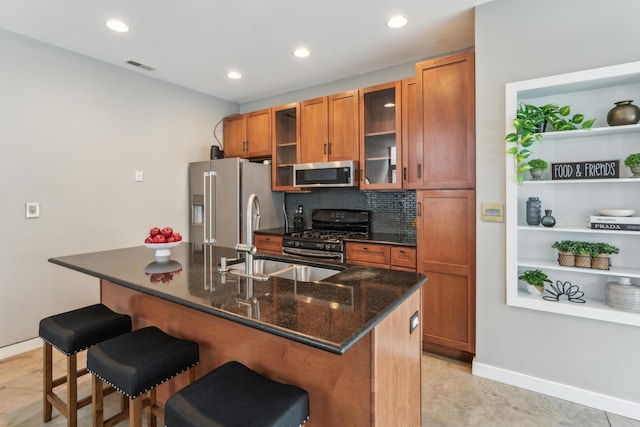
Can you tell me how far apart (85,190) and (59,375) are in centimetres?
167

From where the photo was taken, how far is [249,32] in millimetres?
2732

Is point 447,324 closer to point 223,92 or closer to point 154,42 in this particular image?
point 154,42

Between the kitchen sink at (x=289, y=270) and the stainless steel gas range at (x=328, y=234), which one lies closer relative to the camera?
the kitchen sink at (x=289, y=270)

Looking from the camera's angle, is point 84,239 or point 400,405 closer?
point 400,405

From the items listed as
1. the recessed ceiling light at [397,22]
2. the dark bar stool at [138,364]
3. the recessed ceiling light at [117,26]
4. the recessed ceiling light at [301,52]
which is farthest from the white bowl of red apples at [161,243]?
the recessed ceiling light at [397,22]

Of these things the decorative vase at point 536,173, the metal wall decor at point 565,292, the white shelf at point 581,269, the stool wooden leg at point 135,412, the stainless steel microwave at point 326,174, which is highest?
the stainless steel microwave at point 326,174

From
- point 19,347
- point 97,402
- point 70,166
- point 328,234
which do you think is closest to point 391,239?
point 328,234

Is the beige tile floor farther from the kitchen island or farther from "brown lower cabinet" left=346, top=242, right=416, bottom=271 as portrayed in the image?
"brown lower cabinet" left=346, top=242, right=416, bottom=271

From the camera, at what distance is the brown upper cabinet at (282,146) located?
392 cm

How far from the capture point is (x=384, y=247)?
9.71ft

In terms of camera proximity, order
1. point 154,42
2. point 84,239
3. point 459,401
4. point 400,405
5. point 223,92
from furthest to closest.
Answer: point 223,92 < point 84,239 < point 154,42 < point 459,401 < point 400,405

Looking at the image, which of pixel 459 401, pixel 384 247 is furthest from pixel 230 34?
pixel 459 401

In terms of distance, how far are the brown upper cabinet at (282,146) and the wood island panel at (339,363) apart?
2.44 m

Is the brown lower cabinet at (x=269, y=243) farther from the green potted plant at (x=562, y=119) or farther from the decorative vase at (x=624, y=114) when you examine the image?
the decorative vase at (x=624, y=114)
